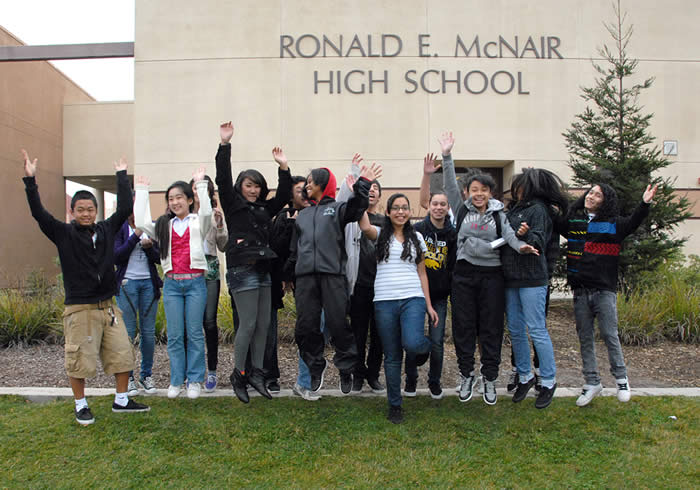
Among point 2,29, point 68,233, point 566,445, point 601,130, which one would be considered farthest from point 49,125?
point 566,445

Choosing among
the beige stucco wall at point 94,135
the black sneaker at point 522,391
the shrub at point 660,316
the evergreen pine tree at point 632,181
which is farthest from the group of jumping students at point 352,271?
the beige stucco wall at point 94,135

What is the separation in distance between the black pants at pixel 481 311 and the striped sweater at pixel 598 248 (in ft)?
2.42

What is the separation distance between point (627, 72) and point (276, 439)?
312 inches

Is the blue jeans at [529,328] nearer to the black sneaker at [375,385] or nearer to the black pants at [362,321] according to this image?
the black pants at [362,321]

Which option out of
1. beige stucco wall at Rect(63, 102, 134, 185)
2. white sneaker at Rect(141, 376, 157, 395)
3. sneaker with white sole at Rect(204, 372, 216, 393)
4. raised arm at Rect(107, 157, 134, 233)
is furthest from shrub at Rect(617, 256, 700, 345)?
beige stucco wall at Rect(63, 102, 134, 185)

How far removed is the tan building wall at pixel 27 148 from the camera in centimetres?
1388

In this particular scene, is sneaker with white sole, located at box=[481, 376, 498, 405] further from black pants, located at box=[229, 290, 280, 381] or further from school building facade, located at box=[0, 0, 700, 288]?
school building facade, located at box=[0, 0, 700, 288]

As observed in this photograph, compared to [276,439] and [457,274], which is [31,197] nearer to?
[276,439]

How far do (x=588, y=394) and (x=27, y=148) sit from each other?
15893mm

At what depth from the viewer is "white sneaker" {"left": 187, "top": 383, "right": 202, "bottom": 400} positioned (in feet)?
14.0

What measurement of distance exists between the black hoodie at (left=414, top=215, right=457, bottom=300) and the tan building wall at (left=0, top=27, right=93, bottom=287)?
1276cm

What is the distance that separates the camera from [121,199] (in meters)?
4.11

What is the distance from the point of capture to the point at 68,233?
12.8ft

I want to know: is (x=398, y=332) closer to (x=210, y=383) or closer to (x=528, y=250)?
(x=528, y=250)
